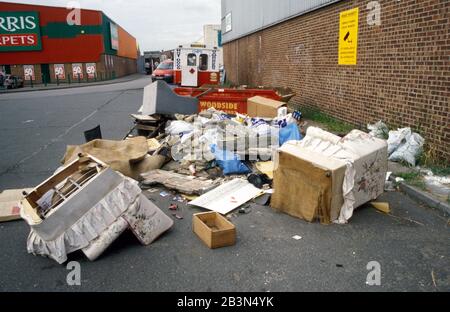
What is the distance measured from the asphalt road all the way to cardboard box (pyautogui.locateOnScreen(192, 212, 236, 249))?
71mm

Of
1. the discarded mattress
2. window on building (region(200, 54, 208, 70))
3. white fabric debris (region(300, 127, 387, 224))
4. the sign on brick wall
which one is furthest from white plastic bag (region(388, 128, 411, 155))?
the sign on brick wall

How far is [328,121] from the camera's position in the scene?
9695mm

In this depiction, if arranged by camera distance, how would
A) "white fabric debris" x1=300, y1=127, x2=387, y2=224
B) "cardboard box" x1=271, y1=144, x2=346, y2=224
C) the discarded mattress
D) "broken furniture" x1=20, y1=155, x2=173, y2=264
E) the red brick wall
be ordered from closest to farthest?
"broken furniture" x1=20, y1=155, x2=173, y2=264
"cardboard box" x1=271, y1=144, x2=346, y2=224
"white fabric debris" x1=300, y1=127, x2=387, y2=224
the red brick wall
the discarded mattress

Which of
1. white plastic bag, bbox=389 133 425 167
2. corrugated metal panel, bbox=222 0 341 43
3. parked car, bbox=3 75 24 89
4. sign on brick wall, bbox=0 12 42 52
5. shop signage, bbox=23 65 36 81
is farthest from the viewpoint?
shop signage, bbox=23 65 36 81

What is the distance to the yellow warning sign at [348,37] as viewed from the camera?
8289mm

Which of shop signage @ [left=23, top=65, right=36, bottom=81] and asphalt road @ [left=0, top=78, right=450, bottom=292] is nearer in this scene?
asphalt road @ [left=0, top=78, right=450, bottom=292]

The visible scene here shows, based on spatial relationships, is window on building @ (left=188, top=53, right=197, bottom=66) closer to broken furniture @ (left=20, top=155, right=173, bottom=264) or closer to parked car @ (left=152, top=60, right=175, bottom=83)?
parked car @ (left=152, top=60, right=175, bottom=83)

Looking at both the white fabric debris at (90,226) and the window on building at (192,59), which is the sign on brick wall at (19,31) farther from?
the white fabric debris at (90,226)

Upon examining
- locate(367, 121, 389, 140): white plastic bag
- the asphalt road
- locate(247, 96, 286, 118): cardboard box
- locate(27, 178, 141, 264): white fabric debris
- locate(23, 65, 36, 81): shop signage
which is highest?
locate(23, 65, 36, 81): shop signage

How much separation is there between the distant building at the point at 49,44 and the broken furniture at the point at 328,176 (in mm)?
35421

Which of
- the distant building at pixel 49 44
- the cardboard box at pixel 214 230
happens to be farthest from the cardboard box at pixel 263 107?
the distant building at pixel 49 44

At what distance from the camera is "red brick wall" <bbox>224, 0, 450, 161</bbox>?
5.78m

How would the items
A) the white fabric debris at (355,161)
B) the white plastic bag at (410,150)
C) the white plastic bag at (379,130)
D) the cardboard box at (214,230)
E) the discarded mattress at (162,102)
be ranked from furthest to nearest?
the discarded mattress at (162,102)
the white plastic bag at (379,130)
the white plastic bag at (410,150)
the white fabric debris at (355,161)
the cardboard box at (214,230)
